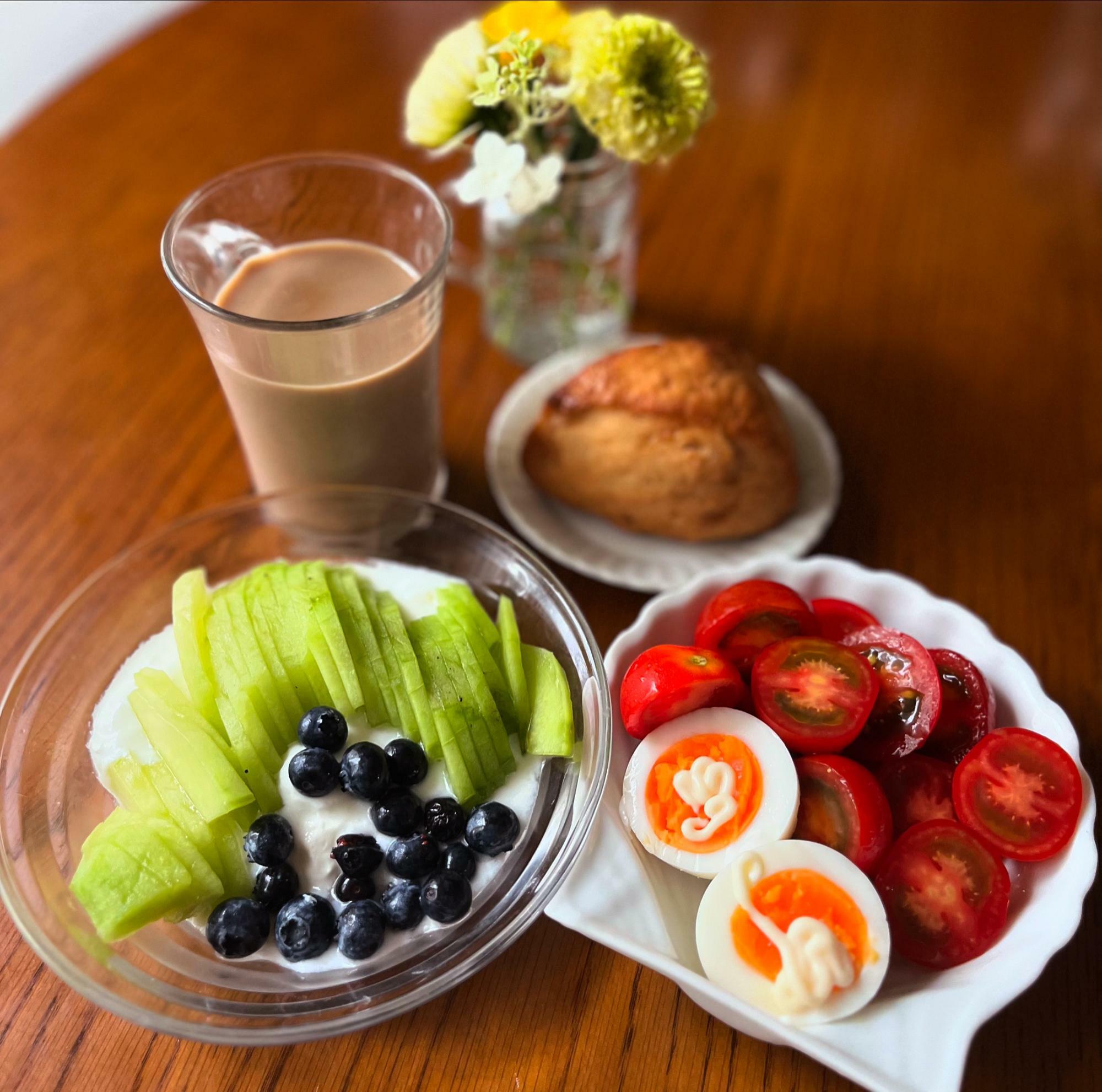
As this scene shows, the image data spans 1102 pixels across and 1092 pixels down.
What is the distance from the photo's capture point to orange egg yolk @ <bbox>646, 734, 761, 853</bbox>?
1.03 metres

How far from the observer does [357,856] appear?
104cm

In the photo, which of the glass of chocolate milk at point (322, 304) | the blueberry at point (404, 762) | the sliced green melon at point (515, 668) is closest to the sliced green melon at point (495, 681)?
the sliced green melon at point (515, 668)

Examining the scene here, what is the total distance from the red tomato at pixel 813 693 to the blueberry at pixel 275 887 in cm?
53

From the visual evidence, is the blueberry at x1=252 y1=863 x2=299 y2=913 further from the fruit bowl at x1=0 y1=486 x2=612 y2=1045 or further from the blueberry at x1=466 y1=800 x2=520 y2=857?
the blueberry at x1=466 y1=800 x2=520 y2=857

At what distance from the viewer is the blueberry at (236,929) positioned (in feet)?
3.24

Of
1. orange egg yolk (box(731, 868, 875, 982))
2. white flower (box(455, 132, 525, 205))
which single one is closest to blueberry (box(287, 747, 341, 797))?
orange egg yolk (box(731, 868, 875, 982))

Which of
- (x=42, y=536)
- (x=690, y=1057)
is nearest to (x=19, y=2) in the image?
(x=42, y=536)

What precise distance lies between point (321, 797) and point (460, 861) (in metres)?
0.17

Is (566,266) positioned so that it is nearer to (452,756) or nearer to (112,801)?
(452,756)

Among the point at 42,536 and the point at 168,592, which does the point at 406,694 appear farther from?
the point at 42,536

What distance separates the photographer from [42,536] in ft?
4.75

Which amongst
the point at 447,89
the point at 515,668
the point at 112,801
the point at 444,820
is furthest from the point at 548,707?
the point at 447,89

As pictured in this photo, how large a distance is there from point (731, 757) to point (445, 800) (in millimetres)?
310

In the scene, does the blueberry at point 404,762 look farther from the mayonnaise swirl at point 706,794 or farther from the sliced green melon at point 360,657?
the mayonnaise swirl at point 706,794
